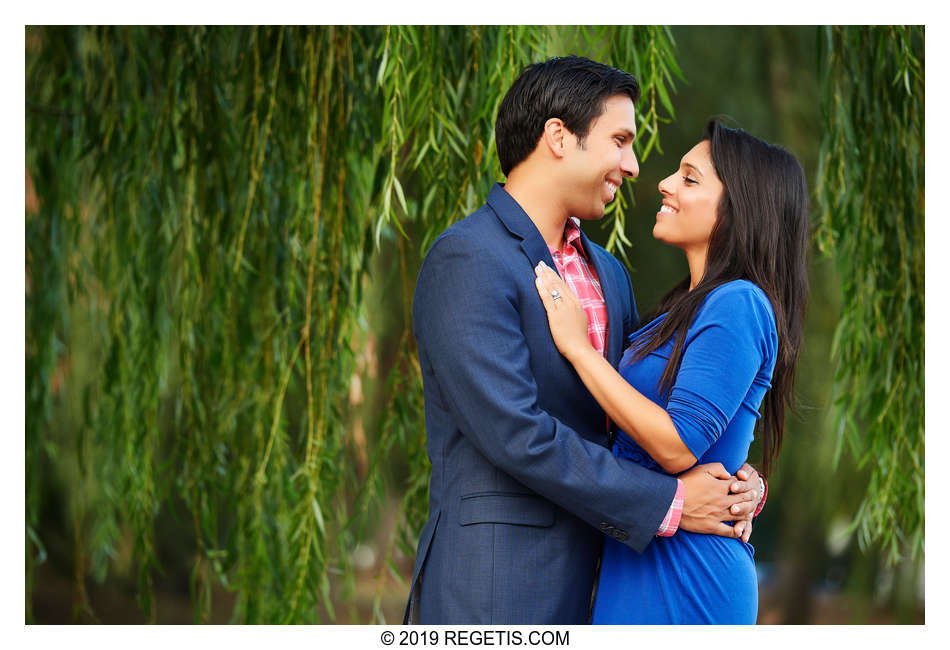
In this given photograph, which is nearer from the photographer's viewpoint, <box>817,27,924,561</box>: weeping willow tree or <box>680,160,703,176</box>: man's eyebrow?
<box>680,160,703,176</box>: man's eyebrow

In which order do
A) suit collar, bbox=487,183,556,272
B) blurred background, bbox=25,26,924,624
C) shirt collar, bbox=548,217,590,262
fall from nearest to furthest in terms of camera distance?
suit collar, bbox=487,183,556,272 → shirt collar, bbox=548,217,590,262 → blurred background, bbox=25,26,924,624

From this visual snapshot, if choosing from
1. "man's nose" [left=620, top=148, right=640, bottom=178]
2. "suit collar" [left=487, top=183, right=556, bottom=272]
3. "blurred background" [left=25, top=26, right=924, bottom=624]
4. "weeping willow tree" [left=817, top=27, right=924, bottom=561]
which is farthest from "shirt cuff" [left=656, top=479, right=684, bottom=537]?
"weeping willow tree" [left=817, top=27, right=924, bottom=561]

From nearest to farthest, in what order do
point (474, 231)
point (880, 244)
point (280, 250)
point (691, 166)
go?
point (474, 231)
point (691, 166)
point (880, 244)
point (280, 250)

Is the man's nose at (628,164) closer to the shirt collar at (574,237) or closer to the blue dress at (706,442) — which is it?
the shirt collar at (574,237)

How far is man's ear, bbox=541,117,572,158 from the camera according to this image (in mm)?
1435

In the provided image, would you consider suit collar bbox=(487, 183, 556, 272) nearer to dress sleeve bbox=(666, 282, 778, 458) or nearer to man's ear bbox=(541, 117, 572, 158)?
man's ear bbox=(541, 117, 572, 158)

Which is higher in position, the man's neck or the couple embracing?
the man's neck

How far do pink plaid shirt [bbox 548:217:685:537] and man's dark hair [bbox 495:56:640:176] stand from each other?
0.14 metres

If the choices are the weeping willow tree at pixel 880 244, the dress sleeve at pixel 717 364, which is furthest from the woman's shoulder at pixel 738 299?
the weeping willow tree at pixel 880 244

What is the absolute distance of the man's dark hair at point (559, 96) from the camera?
1434 mm

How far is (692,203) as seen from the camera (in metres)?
1.48

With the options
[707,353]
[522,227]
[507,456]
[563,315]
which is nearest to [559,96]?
[522,227]

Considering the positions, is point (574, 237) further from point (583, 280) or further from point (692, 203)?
point (692, 203)

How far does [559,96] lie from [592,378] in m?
0.42
